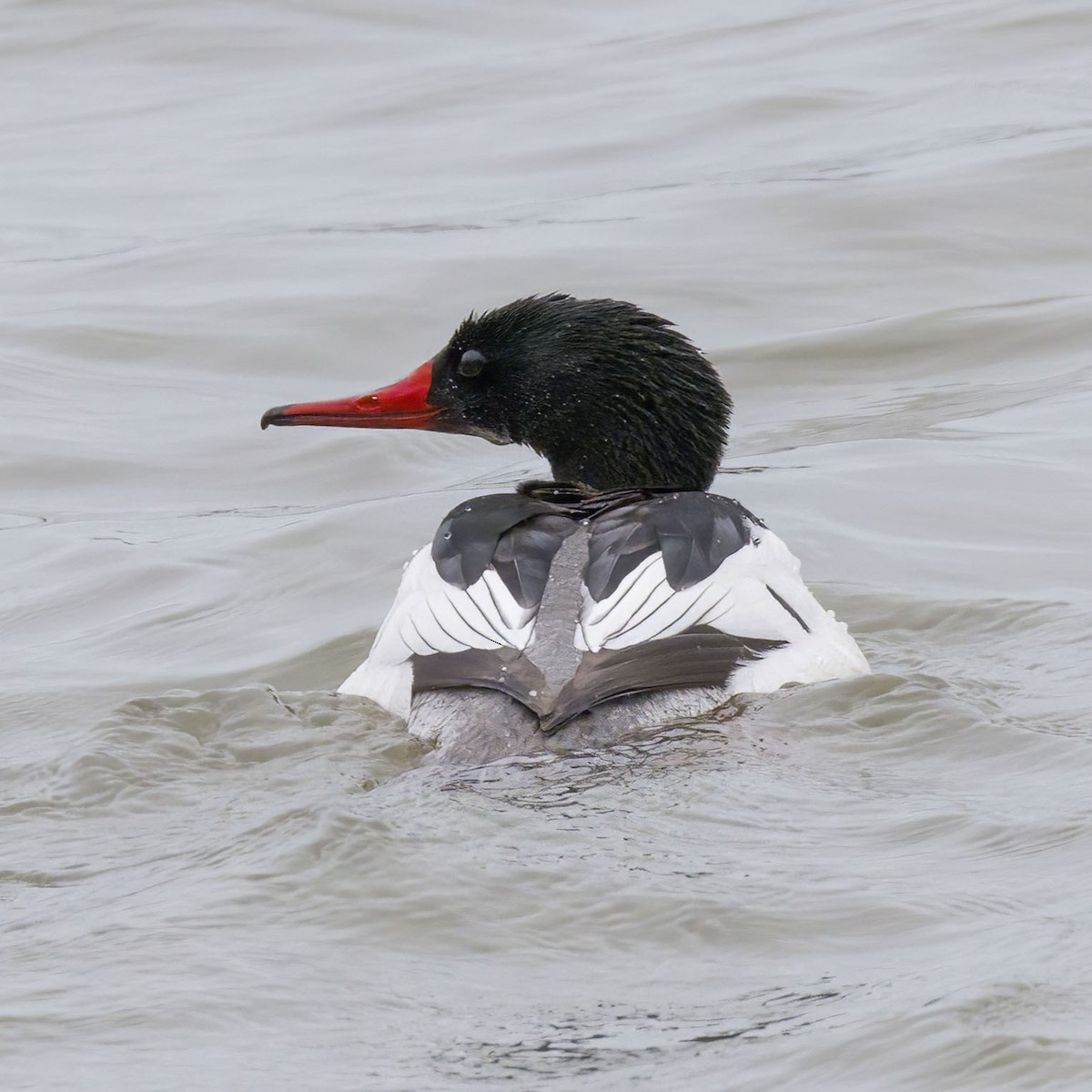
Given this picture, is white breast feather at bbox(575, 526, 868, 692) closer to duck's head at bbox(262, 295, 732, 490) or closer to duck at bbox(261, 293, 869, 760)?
duck at bbox(261, 293, 869, 760)

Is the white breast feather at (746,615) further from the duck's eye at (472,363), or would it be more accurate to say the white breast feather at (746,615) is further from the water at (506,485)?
the duck's eye at (472,363)

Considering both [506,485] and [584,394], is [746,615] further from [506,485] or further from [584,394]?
[506,485]

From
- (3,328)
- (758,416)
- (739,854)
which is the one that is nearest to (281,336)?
(3,328)

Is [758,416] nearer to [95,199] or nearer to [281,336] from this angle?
[281,336]

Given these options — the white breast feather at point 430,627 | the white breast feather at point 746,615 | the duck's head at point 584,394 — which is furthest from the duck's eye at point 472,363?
the white breast feather at point 746,615

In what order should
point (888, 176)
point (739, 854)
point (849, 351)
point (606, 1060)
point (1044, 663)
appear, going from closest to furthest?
point (606, 1060) → point (739, 854) → point (1044, 663) → point (849, 351) → point (888, 176)

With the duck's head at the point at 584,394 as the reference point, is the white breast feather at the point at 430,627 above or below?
below

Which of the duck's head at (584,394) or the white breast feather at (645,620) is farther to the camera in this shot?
the duck's head at (584,394)

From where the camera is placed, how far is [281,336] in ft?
31.9

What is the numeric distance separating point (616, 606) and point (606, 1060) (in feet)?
5.63

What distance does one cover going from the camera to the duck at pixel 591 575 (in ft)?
14.6

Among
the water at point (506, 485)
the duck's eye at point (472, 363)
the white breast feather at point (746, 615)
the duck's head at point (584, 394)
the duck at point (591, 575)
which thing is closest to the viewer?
the water at point (506, 485)

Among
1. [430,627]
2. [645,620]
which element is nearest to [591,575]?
[645,620]

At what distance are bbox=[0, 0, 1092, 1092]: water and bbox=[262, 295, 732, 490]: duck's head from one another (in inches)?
28.6
